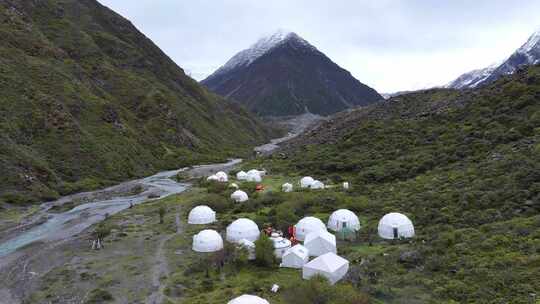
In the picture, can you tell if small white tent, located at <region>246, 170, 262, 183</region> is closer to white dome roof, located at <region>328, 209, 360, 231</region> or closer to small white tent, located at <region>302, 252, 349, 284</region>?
white dome roof, located at <region>328, 209, 360, 231</region>

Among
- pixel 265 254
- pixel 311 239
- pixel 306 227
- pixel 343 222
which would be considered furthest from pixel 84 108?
pixel 311 239

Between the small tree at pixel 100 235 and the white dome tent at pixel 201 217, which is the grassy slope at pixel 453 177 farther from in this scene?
the small tree at pixel 100 235

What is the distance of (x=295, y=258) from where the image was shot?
1258 inches

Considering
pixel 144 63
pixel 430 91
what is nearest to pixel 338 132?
pixel 430 91

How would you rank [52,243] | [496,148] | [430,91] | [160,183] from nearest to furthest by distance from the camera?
1. [52,243]
2. [496,148]
3. [160,183]
4. [430,91]

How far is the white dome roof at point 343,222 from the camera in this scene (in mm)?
40156

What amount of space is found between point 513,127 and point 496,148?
5389mm

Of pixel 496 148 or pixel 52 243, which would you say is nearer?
pixel 52 243

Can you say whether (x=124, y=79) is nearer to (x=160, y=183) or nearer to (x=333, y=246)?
(x=160, y=183)

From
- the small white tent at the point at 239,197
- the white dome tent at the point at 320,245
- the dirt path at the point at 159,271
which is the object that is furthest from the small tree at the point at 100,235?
the white dome tent at the point at 320,245

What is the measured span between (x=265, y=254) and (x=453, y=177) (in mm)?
24264

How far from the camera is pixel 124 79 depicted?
133625 millimetres

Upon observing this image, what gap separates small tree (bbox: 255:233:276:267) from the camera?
32.4 meters

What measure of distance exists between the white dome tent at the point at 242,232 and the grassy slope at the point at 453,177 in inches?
475
